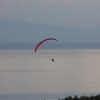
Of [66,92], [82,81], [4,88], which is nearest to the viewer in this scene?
[66,92]

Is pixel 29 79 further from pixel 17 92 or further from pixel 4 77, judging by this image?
pixel 17 92

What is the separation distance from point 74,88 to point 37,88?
294 cm

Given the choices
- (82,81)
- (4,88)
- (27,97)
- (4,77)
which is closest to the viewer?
(27,97)

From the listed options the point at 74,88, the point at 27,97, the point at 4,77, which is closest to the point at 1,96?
the point at 27,97

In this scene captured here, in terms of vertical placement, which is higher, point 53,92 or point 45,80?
point 45,80

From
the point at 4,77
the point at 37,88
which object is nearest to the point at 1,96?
the point at 37,88

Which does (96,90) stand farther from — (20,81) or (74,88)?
(20,81)

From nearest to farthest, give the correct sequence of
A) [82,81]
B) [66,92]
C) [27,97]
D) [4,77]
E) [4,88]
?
[27,97]
[66,92]
[4,88]
[82,81]
[4,77]

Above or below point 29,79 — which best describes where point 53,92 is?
below

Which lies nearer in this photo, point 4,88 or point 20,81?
point 4,88

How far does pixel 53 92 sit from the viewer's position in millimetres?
33594

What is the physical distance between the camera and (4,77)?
45.9 meters

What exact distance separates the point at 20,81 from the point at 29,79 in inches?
62.1

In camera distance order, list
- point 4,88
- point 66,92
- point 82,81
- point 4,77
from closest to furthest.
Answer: point 66,92 → point 4,88 → point 82,81 → point 4,77
